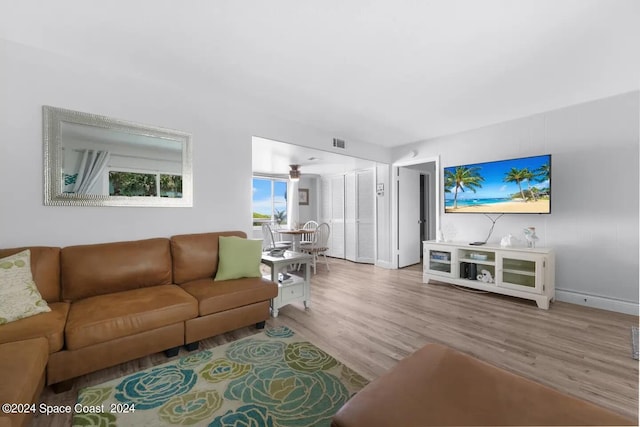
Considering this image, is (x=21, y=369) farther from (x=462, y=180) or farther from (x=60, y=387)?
(x=462, y=180)

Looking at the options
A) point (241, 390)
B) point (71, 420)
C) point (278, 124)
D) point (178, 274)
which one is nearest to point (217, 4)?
point (278, 124)

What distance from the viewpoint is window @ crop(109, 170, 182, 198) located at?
8.28 feet

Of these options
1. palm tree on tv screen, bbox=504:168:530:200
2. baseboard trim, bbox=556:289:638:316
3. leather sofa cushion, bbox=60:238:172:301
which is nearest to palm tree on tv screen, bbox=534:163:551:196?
palm tree on tv screen, bbox=504:168:530:200

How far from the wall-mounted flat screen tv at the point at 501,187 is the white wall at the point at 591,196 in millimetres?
331

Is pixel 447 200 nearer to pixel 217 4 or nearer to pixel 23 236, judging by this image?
pixel 217 4

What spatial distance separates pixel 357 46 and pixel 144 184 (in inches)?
91.9

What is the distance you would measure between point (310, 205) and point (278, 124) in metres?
4.22

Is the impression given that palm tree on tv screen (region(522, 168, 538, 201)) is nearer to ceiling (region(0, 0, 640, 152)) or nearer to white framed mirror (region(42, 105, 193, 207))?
ceiling (region(0, 0, 640, 152))

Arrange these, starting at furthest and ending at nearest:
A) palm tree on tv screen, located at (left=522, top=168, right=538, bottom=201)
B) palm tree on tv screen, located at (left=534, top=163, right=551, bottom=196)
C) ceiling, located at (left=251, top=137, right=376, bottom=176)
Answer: ceiling, located at (left=251, top=137, right=376, bottom=176) < palm tree on tv screen, located at (left=522, top=168, right=538, bottom=201) < palm tree on tv screen, located at (left=534, top=163, right=551, bottom=196)

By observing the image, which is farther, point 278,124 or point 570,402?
point 278,124

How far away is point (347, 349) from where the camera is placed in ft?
7.39

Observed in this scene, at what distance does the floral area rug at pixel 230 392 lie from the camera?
1.50 meters

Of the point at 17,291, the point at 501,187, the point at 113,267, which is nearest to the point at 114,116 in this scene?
the point at 113,267

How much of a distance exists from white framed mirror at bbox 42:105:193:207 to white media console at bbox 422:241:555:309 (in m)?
3.56
